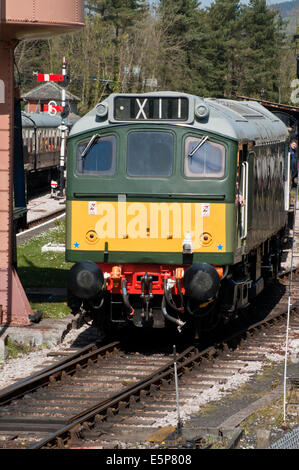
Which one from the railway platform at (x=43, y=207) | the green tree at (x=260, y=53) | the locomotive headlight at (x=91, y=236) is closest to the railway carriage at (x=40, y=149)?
the railway platform at (x=43, y=207)

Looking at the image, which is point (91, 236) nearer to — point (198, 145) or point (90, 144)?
point (90, 144)

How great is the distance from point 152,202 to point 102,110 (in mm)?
1391

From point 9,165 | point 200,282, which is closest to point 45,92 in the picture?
point 9,165

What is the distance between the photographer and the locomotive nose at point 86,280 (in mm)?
11844

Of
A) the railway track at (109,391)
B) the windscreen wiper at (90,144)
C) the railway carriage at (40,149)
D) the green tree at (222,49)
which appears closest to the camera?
the railway track at (109,391)

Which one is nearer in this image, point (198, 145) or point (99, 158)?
point (198, 145)

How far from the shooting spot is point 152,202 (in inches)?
475

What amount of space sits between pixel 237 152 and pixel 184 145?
0.70 m

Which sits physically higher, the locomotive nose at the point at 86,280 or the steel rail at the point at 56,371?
the locomotive nose at the point at 86,280

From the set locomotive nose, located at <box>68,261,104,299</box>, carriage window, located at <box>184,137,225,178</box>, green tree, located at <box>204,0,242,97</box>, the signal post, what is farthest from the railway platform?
green tree, located at <box>204,0,242,97</box>

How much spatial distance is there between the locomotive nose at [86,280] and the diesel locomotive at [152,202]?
0.5 inches

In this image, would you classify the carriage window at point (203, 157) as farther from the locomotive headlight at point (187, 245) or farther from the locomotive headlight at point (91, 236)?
the locomotive headlight at point (91, 236)

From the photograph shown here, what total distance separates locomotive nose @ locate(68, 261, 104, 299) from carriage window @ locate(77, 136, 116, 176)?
125cm
